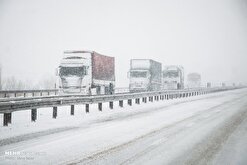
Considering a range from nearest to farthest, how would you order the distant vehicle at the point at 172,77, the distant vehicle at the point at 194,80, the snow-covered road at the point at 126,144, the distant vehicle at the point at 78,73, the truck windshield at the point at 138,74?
the snow-covered road at the point at 126,144 → the distant vehicle at the point at 78,73 → the truck windshield at the point at 138,74 → the distant vehicle at the point at 172,77 → the distant vehicle at the point at 194,80

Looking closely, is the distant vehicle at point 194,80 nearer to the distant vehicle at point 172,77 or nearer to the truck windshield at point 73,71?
the distant vehicle at point 172,77

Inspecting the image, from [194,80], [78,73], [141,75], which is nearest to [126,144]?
[78,73]

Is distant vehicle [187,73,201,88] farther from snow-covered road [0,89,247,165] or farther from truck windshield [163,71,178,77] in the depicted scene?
snow-covered road [0,89,247,165]

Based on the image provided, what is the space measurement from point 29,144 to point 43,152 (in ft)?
3.93

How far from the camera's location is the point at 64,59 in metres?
28.2

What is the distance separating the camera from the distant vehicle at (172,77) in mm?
47062

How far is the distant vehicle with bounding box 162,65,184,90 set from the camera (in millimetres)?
47062

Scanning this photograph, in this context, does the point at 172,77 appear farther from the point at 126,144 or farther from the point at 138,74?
the point at 126,144

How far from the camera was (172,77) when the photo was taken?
47531 millimetres

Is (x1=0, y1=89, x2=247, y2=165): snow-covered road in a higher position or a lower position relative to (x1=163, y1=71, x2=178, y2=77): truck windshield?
lower

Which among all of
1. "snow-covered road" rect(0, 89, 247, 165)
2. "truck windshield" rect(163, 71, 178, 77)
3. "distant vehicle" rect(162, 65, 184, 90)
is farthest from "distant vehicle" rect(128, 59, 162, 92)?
"snow-covered road" rect(0, 89, 247, 165)

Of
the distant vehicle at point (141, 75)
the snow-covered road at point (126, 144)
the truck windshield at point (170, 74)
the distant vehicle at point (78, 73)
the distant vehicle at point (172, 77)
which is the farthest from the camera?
the truck windshield at point (170, 74)

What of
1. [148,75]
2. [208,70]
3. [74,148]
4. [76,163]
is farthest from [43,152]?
[208,70]

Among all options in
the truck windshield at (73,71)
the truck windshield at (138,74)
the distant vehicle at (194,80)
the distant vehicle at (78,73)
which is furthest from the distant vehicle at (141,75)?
the distant vehicle at (194,80)
